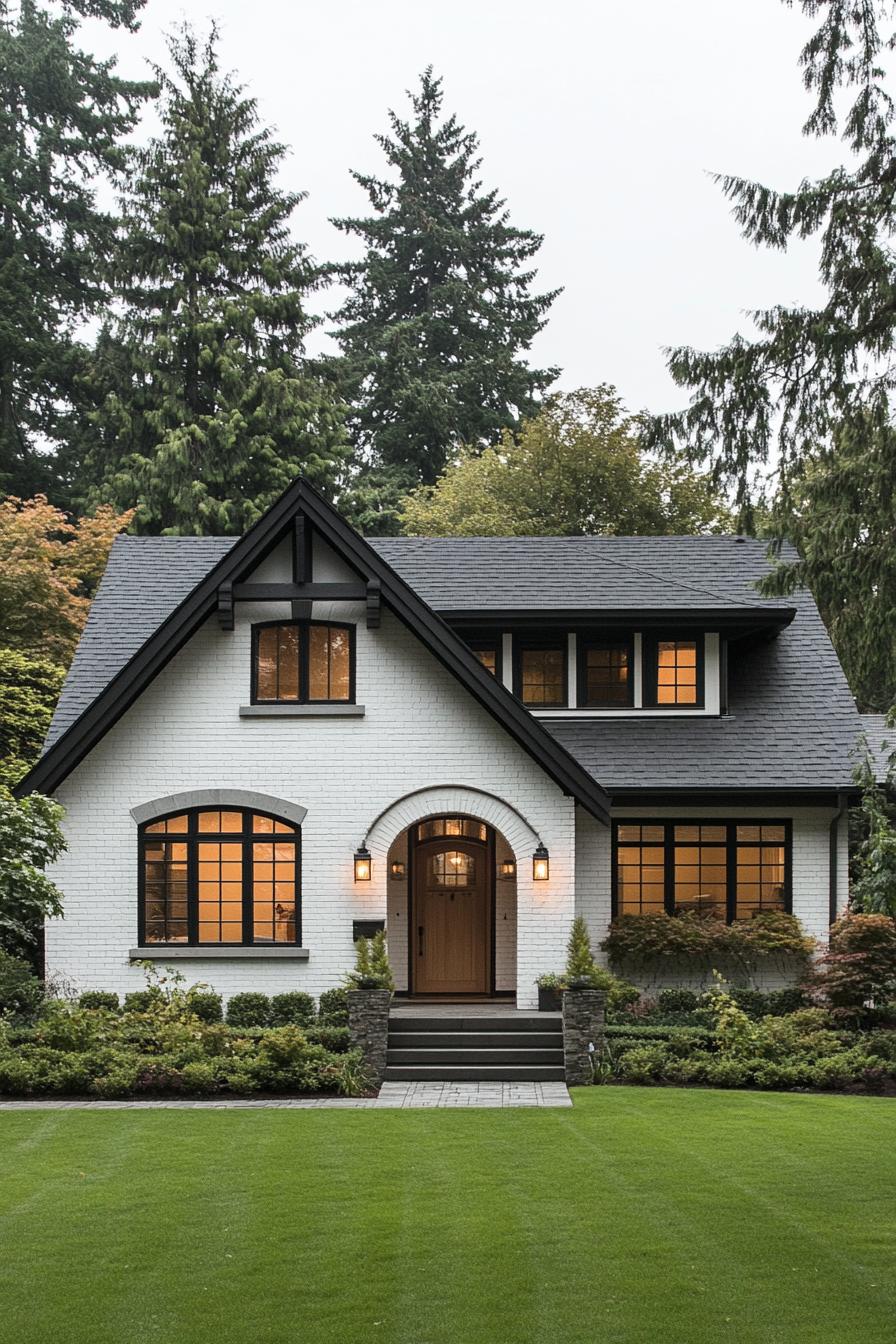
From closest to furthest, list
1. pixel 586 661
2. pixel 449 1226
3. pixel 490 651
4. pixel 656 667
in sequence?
pixel 449 1226 → pixel 656 667 → pixel 586 661 → pixel 490 651

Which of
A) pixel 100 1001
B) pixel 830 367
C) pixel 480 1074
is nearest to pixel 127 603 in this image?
pixel 100 1001

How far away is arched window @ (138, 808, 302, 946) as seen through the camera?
18.7m

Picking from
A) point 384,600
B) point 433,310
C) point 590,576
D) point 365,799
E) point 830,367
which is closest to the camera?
point 830,367

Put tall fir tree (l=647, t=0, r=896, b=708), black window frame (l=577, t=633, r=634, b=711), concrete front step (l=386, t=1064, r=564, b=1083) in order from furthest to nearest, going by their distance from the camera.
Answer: black window frame (l=577, t=633, r=634, b=711) → concrete front step (l=386, t=1064, r=564, b=1083) → tall fir tree (l=647, t=0, r=896, b=708)

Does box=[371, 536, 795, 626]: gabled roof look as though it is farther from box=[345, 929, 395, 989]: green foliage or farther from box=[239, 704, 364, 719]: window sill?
box=[345, 929, 395, 989]: green foliage

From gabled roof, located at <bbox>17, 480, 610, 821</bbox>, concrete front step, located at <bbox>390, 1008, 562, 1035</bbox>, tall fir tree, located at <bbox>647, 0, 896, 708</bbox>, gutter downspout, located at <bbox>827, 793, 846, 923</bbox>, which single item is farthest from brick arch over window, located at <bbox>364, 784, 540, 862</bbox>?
tall fir tree, located at <bbox>647, 0, 896, 708</bbox>

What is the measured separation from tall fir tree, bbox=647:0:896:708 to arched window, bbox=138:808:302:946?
922 cm

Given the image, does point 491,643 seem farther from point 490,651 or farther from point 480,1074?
point 480,1074

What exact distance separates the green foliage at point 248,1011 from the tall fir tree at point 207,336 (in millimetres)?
21845

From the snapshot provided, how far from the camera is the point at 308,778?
18.8m

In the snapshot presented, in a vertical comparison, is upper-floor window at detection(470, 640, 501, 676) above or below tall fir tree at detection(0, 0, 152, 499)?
below

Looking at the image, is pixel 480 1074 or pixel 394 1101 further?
pixel 480 1074

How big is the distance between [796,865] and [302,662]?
724 cm

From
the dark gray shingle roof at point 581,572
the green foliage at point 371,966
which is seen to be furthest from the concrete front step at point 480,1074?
the dark gray shingle roof at point 581,572
